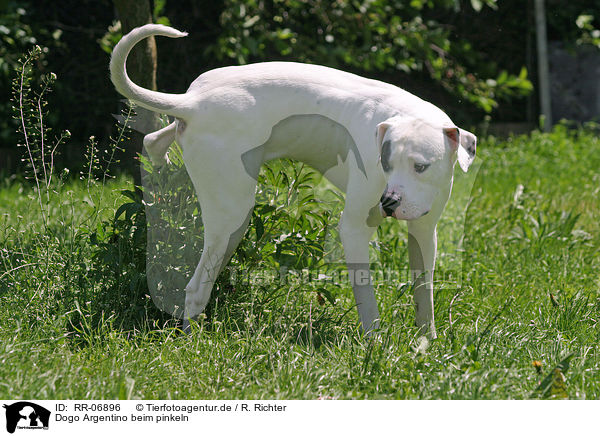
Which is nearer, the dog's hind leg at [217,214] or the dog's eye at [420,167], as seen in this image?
the dog's eye at [420,167]

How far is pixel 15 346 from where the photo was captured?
2426mm

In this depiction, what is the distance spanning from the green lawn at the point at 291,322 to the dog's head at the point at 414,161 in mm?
522

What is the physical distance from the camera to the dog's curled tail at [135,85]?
2.50 meters

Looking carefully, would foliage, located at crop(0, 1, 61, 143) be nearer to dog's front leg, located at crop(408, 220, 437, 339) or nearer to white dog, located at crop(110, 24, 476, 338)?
white dog, located at crop(110, 24, 476, 338)

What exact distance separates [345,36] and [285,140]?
336 cm

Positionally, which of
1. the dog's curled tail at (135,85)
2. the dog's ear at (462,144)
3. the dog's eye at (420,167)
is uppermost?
the dog's curled tail at (135,85)

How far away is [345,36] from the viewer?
5785 millimetres

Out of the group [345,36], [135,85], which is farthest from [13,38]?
[135,85]

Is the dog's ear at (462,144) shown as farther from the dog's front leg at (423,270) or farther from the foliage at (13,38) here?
the foliage at (13,38)

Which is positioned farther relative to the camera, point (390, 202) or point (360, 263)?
point (360, 263)
